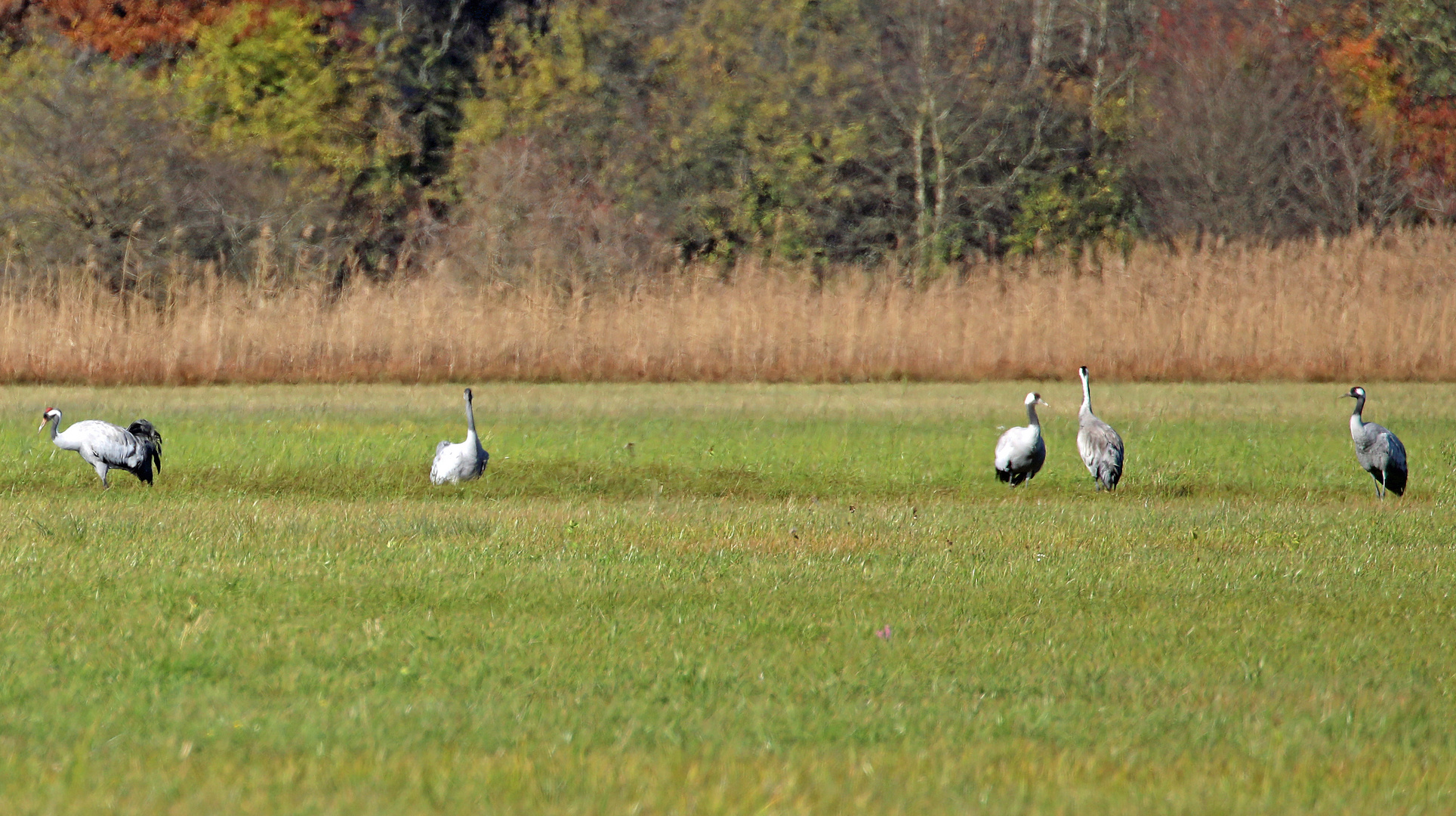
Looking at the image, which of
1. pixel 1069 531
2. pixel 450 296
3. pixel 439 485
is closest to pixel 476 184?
pixel 450 296

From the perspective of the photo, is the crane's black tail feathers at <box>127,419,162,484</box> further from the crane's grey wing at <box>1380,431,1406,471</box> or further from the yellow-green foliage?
the yellow-green foliage

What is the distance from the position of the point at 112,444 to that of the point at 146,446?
0.83 ft

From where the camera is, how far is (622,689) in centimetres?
589

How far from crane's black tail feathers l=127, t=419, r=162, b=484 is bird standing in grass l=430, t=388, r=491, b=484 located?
2.06m

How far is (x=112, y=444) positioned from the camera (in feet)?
42.8

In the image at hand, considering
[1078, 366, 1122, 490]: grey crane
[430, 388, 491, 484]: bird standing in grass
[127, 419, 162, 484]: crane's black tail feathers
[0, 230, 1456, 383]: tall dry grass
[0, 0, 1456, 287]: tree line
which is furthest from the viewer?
[0, 0, 1456, 287]: tree line

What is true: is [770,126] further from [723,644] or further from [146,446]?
[723,644]

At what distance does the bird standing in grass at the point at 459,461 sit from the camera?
1321cm

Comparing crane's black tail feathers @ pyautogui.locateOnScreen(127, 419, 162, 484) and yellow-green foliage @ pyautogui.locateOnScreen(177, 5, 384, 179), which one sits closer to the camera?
crane's black tail feathers @ pyautogui.locateOnScreen(127, 419, 162, 484)

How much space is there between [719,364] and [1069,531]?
13.3 metres

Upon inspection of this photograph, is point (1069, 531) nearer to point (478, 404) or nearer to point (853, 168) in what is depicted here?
point (478, 404)

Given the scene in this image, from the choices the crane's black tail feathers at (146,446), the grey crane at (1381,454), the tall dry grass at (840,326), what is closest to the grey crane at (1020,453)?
the grey crane at (1381,454)

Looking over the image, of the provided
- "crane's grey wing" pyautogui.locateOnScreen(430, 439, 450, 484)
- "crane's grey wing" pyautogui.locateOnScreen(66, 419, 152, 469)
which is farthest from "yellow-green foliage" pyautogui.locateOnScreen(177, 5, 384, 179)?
"crane's grey wing" pyautogui.locateOnScreen(430, 439, 450, 484)

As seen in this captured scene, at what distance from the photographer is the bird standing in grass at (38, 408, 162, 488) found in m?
13.0
